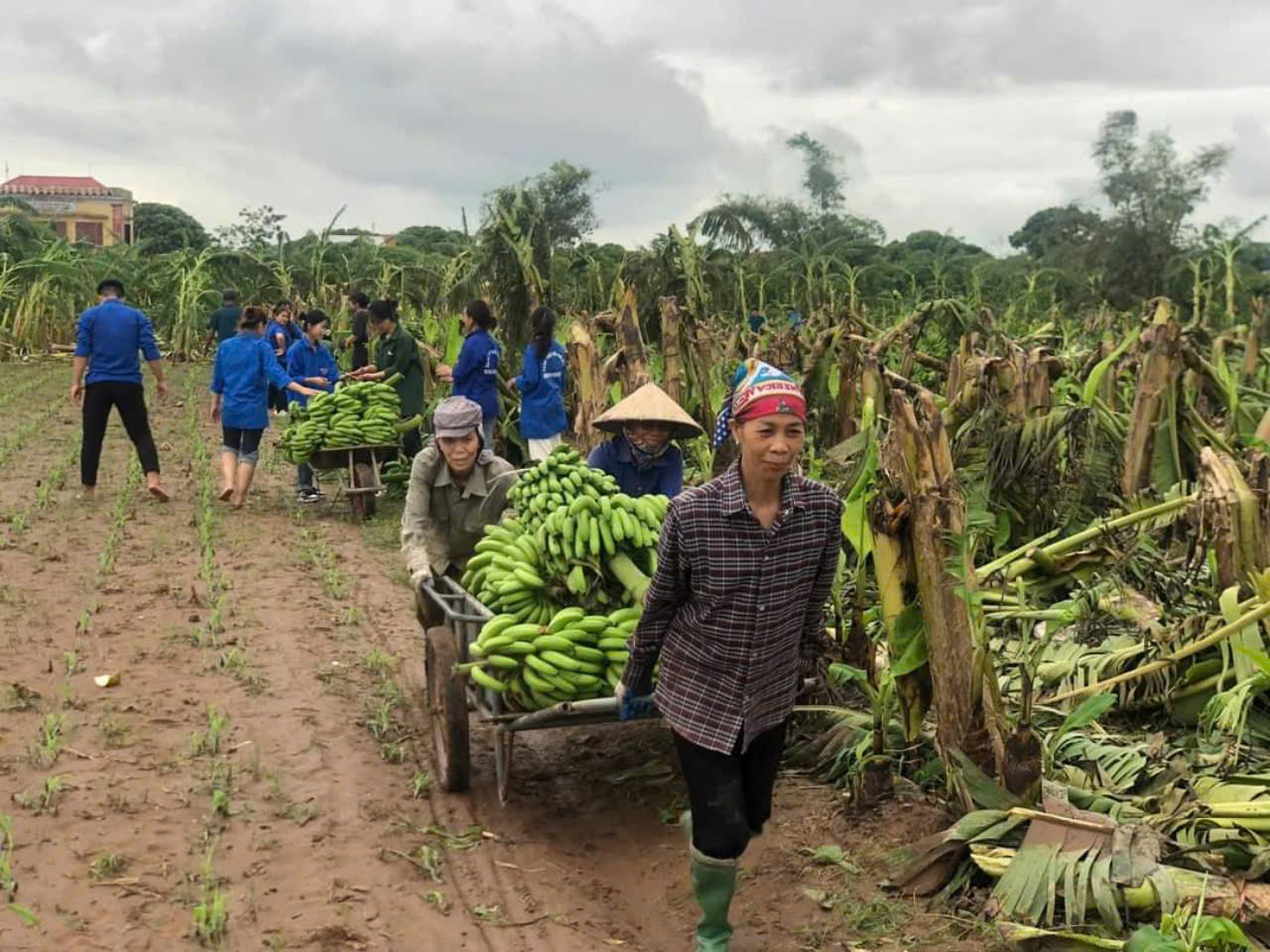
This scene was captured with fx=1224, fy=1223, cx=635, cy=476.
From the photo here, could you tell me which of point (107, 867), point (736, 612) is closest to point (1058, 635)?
point (736, 612)

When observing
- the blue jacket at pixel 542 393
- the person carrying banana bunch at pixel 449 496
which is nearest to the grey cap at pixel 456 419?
the person carrying banana bunch at pixel 449 496

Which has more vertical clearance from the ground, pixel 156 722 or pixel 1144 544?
pixel 1144 544

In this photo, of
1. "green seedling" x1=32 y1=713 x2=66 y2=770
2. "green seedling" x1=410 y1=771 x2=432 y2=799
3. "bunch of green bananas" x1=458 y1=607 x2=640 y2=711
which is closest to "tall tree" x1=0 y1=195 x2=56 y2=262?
"green seedling" x1=32 y1=713 x2=66 y2=770

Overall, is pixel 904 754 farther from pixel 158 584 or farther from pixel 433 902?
pixel 158 584

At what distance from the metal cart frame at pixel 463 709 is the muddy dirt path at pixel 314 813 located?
0.16 m

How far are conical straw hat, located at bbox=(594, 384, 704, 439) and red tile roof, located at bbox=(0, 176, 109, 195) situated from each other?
9413cm

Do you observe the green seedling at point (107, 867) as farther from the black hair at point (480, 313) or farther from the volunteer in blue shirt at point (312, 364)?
the volunteer in blue shirt at point (312, 364)

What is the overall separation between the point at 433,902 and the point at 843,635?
241 cm

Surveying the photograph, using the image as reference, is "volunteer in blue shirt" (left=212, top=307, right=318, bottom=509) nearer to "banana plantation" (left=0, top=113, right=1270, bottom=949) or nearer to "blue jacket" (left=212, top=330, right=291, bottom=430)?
"blue jacket" (left=212, top=330, right=291, bottom=430)

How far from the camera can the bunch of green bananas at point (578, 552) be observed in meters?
4.87

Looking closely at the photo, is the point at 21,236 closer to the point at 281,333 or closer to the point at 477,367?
the point at 281,333

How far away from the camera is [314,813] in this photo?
194 inches

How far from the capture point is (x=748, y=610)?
368 centimetres

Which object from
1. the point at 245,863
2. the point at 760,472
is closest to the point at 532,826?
the point at 245,863
